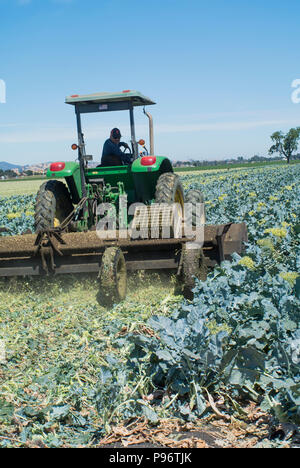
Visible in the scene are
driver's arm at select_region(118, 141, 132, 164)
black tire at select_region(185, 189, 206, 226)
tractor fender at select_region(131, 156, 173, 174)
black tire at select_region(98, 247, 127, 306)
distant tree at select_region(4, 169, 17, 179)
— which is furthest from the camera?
distant tree at select_region(4, 169, 17, 179)

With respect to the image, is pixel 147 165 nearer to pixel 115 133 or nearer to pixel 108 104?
pixel 115 133

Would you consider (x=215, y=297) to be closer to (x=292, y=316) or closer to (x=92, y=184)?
(x=292, y=316)

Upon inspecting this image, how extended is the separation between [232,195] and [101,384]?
13.7 m

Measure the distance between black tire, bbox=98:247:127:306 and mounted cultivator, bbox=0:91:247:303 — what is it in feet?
0.04

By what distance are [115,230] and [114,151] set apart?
1.60 m

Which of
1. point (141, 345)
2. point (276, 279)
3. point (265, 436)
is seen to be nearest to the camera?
point (265, 436)

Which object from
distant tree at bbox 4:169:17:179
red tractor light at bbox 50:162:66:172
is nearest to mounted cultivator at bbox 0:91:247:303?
red tractor light at bbox 50:162:66:172

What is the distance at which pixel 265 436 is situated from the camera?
285 centimetres

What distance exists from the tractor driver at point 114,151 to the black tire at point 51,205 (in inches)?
31.3

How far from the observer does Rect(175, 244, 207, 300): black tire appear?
539 centimetres

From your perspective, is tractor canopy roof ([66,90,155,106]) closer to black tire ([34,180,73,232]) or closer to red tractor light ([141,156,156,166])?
red tractor light ([141,156,156,166])

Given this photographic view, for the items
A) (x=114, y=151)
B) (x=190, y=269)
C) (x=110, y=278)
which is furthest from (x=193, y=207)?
(x=110, y=278)

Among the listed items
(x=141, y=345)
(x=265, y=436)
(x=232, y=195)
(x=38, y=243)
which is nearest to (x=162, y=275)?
(x=38, y=243)

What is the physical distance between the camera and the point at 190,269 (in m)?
5.41
